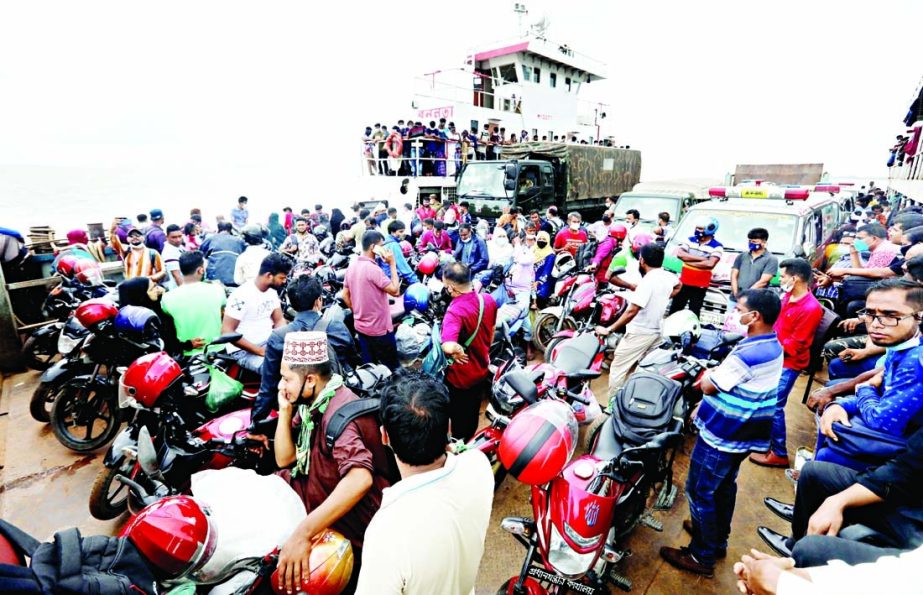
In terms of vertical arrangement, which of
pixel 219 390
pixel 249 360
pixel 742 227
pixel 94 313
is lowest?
pixel 219 390

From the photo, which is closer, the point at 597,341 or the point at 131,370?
the point at 131,370

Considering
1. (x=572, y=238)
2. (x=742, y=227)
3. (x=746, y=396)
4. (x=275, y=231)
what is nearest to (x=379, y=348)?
(x=746, y=396)

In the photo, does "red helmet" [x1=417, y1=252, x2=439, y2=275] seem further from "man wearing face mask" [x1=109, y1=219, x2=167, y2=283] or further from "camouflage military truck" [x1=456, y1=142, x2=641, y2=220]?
"camouflage military truck" [x1=456, y1=142, x2=641, y2=220]

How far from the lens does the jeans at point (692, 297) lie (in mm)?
4922

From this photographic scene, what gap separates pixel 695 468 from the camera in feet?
8.27

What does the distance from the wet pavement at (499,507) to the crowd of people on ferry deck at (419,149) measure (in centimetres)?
1061

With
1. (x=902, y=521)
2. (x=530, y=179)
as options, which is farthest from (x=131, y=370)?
(x=530, y=179)

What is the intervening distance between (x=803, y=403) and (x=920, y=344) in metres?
3.28

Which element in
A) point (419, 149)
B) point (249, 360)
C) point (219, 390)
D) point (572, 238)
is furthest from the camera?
point (419, 149)

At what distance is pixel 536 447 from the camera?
2.00 m

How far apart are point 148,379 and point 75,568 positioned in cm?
186

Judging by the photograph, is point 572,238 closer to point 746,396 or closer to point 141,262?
point 746,396

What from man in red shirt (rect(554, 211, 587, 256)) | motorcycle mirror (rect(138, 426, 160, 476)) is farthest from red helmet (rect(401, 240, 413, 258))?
motorcycle mirror (rect(138, 426, 160, 476))

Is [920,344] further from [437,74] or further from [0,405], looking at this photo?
[437,74]
